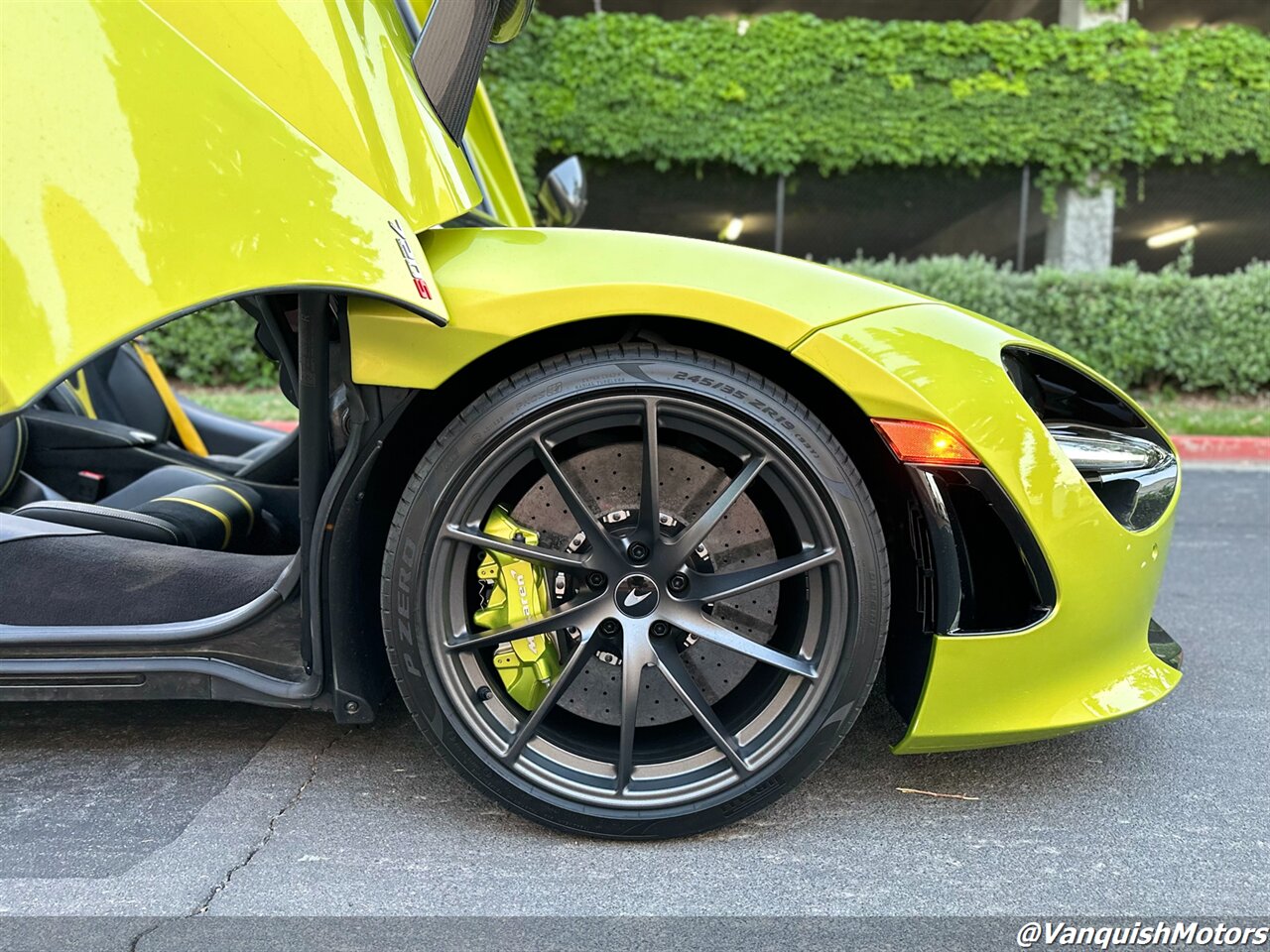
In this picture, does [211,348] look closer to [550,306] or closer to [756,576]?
[550,306]

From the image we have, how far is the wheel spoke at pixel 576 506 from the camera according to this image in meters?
1.67

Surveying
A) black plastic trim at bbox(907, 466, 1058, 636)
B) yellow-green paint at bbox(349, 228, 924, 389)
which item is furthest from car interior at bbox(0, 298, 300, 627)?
black plastic trim at bbox(907, 466, 1058, 636)

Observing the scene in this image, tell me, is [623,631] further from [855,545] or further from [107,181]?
[107,181]

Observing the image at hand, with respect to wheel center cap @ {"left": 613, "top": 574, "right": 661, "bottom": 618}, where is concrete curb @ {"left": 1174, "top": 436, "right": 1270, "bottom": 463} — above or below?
below

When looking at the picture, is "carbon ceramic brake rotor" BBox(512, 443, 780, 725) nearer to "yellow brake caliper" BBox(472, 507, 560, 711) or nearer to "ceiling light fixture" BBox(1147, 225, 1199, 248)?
"yellow brake caliper" BBox(472, 507, 560, 711)

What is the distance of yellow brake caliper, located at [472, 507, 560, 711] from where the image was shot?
1.79m

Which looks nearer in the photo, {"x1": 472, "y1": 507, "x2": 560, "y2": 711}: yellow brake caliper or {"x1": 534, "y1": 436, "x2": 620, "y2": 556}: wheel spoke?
{"x1": 534, "y1": 436, "x2": 620, "y2": 556}: wheel spoke

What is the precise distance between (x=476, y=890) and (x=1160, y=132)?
10591mm

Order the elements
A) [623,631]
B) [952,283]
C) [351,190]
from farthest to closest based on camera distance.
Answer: [952,283] < [623,631] < [351,190]

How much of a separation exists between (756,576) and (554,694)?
43 cm

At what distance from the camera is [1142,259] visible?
400 inches

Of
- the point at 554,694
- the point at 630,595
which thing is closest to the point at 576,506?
the point at 630,595

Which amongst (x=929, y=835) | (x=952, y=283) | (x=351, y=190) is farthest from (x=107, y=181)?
(x=952, y=283)

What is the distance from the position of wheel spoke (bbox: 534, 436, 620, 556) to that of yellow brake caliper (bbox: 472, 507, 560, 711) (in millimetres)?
157
